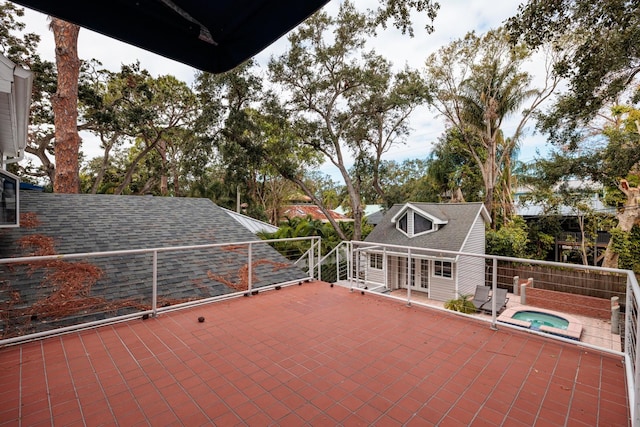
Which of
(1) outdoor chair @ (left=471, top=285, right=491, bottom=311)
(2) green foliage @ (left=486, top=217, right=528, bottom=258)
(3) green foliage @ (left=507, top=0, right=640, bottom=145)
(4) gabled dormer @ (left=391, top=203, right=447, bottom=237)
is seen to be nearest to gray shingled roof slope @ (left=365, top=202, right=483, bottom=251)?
(4) gabled dormer @ (left=391, top=203, right=447, bottom=237)

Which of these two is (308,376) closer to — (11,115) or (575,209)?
(11,115)

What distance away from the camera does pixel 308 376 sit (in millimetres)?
2875

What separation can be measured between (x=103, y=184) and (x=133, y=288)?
17.5 meters

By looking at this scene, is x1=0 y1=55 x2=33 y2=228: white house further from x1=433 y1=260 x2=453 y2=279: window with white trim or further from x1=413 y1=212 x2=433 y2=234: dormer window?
x1=413 y1=212 x2=433 y2=234: dormer window

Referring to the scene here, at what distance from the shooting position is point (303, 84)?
1380 cm

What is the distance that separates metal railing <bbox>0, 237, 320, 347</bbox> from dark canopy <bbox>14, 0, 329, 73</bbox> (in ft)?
9.83

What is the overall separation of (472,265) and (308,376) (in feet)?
41.7

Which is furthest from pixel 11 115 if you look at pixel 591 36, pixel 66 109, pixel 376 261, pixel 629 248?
pixel 629 248

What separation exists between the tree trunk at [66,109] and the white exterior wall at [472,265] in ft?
51.3

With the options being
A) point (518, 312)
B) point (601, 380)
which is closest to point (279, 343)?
point (601, 380)

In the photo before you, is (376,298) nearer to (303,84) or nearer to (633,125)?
(303,84)

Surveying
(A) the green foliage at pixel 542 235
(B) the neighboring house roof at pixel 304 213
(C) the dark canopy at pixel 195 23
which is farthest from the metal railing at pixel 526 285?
(B) the neighboring house roof at pixel 304 213

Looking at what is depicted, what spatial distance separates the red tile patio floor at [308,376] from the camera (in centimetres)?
235

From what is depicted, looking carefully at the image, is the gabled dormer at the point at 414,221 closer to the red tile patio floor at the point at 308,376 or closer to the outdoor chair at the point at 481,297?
the outdoor chair at the point at 481,297
